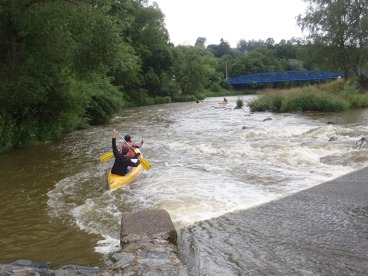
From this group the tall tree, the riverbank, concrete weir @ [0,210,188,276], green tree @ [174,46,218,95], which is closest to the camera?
concrete weir @ [0,210,188,276]

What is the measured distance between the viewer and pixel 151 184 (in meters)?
8.07

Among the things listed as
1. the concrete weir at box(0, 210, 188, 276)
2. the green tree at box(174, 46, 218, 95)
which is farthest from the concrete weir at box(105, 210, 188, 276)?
the green tree at box(174, 46, 218, 95)

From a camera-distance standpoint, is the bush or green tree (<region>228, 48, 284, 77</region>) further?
green tree (<region>228, 48, 284, 77</region>)

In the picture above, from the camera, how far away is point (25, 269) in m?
3.43

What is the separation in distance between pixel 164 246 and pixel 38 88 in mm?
9205

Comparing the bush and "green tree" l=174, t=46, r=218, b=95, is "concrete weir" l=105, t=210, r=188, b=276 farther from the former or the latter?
"green tree" l=174, t=46, r=218, b=95

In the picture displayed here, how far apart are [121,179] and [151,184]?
28.4 inches

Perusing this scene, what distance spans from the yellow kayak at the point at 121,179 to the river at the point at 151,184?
6.2 inches

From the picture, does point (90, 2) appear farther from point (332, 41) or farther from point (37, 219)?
point (332, 41)

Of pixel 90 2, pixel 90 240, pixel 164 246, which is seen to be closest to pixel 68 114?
pixel 90 2

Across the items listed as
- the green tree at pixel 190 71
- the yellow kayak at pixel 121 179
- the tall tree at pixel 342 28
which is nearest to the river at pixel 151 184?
the yellow kayak at pixel 121 179

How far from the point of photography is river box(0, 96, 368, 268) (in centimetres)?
514

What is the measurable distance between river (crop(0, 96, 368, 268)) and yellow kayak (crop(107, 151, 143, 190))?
0.52ft

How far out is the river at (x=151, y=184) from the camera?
16.9 feet
